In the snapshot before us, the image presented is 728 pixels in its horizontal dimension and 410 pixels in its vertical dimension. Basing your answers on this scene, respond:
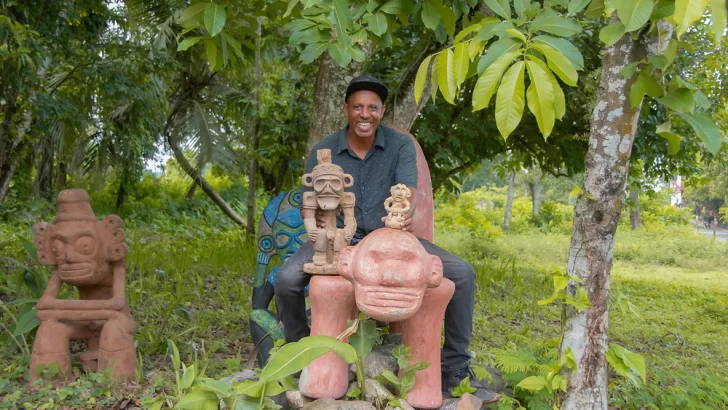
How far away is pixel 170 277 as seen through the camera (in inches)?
212

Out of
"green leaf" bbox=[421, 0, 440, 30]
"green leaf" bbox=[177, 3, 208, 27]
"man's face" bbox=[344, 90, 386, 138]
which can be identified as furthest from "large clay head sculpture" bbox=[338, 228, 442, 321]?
"green leaf" bbox=[177, 3, 208, 27]

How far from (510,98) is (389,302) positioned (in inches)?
33.1

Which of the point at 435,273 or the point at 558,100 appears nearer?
the point at 558,100

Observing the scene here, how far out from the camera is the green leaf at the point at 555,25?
1.87 metres

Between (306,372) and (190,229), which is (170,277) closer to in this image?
(306,372)

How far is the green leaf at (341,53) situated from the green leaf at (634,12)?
105cm

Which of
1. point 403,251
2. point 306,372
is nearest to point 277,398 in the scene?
point 306,372

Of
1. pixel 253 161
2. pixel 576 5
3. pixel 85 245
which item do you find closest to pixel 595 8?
pixel 576 5

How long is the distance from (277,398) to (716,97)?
479 cm

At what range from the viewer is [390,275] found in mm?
2098

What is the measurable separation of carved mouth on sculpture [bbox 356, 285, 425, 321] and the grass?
2.49 feet

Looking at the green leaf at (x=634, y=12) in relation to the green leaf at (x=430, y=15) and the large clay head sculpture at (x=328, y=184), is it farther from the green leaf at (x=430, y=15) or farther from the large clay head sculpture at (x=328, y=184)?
the large clay head sculpture at (x=328, y=184)

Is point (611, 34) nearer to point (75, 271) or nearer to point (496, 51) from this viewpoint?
point (496, 51)

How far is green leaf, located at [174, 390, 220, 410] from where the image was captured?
218 centimetres
